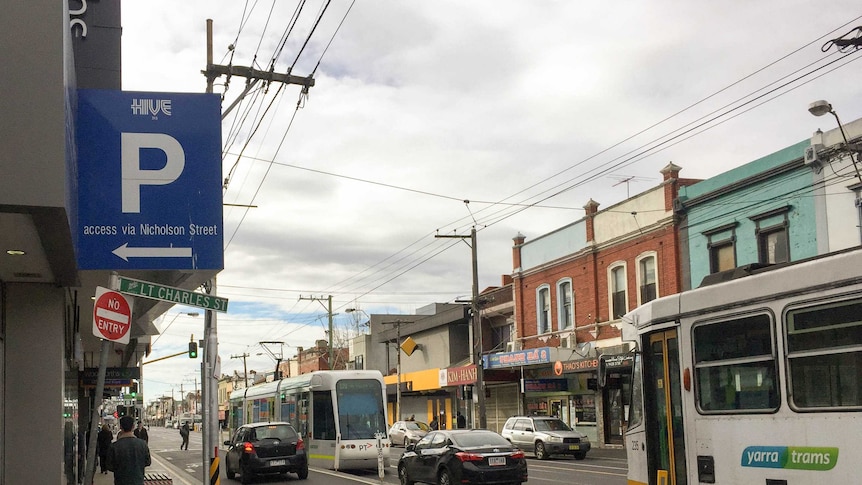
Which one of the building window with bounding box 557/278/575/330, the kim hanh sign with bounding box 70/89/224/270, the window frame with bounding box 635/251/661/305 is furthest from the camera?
the building window with bounding box 557/278/575/330

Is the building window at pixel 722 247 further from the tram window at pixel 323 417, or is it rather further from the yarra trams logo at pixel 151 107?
the yarra trams logo at pixel 151 107

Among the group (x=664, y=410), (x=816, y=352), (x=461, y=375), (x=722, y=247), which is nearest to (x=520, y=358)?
(x=461, y=375)

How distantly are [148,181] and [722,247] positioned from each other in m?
23.2

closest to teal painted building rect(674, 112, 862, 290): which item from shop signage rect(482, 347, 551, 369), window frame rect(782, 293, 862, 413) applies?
shop signage rect(482, 347, 551, 369)

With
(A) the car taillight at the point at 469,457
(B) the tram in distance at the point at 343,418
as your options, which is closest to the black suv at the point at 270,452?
(B) the tram in distance at the point at 343,418

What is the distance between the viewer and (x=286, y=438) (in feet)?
79.8

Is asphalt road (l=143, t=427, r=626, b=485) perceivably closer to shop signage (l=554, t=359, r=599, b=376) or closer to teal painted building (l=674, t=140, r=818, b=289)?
shop signage (l=554, t=359, r=599, b=376)

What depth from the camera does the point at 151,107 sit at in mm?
11703

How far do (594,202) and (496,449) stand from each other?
72.6 feet

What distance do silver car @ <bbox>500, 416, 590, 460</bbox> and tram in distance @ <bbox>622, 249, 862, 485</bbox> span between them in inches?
862

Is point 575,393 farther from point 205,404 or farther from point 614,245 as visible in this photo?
point 205,404

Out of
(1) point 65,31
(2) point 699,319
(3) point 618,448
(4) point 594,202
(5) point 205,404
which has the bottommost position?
(3) point 618,448

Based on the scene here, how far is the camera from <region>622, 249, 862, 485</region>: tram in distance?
7.80 metres

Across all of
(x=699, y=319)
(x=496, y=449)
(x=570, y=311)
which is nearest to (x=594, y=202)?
(x=570, y=311)
